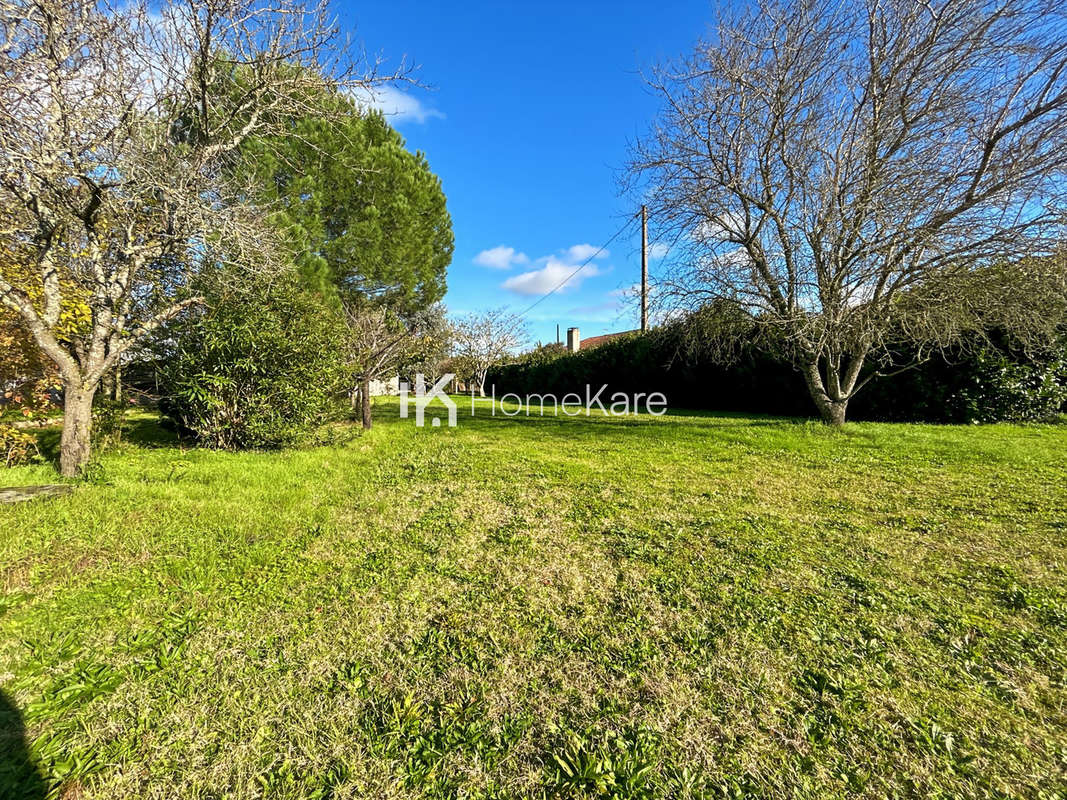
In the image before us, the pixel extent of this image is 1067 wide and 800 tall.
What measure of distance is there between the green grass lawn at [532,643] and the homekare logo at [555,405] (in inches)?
263

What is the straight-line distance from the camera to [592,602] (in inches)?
94.0

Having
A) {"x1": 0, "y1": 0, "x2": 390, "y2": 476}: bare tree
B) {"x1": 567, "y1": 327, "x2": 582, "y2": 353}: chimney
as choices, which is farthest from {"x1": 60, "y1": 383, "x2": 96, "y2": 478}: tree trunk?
{"x1": 567, "y1": 327, "x2": 582, "y2": 353}: chimney

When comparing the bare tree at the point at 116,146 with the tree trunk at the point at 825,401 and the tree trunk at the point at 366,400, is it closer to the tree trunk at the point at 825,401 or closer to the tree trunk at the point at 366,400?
the tree trunk at the point at 366,400

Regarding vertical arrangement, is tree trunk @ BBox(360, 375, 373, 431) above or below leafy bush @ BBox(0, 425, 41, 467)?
above

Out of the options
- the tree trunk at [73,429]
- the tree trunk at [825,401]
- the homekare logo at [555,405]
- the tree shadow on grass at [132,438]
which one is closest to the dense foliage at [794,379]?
the homekare logo at [555,405]

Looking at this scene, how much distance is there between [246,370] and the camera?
555cm

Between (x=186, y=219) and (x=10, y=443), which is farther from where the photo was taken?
(x=10, y=443)

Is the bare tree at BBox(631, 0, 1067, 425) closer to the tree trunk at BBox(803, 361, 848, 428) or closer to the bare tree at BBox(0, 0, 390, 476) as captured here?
the tree trunk at BBox(803, 361, 848, 428)

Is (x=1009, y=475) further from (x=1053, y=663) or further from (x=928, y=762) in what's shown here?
(x=928, y=762)

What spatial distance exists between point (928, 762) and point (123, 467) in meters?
6.93

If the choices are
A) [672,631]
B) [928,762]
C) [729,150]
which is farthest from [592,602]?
[729,150]

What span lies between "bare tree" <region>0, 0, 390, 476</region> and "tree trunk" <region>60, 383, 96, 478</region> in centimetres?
1

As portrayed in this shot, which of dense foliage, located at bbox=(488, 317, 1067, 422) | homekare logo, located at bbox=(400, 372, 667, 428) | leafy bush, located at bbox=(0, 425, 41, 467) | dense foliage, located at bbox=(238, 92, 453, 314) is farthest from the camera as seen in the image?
homekare logo, located at bbox=(400, 372, 667, 428)

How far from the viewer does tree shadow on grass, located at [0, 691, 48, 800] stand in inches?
50.1
